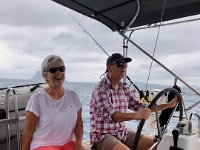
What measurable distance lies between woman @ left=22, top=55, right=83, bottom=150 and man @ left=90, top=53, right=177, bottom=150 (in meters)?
0.22

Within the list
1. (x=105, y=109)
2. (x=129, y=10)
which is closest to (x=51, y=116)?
(x=105, y=109)

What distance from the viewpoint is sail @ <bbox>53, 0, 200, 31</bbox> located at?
122 inches

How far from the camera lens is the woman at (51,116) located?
2.52 m

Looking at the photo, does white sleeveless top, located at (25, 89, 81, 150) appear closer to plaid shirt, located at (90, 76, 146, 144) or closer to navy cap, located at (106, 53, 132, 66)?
plaid shirt, located at (90, 76, 146, 144)

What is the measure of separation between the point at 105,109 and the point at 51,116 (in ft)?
1.46

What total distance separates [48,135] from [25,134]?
0.16 metres

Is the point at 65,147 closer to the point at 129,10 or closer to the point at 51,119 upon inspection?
the point at 51,119

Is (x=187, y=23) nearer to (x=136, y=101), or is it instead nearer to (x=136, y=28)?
(x=136, y=28)

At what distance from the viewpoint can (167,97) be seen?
113 inches

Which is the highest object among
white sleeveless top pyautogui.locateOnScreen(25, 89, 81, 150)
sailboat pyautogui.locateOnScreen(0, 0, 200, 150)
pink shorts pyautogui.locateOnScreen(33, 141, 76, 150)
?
sailboat pyautogui.locateOnScreen(0, 0, 200, 150)

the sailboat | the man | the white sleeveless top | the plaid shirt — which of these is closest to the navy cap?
the man

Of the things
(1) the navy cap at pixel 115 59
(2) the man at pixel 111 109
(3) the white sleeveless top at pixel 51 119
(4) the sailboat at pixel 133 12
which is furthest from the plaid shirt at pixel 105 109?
(4) the sailboat at pixel 133 12

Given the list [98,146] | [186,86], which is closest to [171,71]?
[186,86]

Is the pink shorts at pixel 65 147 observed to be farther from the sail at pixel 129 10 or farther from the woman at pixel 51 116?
the sail at pixel 129 10
